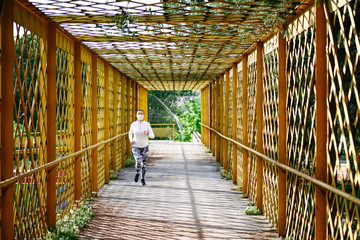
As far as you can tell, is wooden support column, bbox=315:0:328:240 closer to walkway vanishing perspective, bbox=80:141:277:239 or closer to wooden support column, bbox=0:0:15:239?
walkway vanishing perspective, bbox=80:141:277:239

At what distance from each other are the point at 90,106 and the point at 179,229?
331cm

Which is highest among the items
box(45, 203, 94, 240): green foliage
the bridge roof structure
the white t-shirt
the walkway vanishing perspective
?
the bridge roof structure

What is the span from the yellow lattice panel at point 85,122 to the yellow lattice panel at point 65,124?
598 millimetres

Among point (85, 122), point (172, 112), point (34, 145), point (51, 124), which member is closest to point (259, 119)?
point (85, 122)

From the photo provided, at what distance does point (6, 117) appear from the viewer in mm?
3637

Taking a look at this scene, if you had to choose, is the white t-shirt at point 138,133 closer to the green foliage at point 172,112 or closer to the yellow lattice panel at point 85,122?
the yellow lattice panel at point 85,122

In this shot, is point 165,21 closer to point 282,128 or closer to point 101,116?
point 282,128

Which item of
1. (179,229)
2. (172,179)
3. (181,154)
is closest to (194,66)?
(172,179)

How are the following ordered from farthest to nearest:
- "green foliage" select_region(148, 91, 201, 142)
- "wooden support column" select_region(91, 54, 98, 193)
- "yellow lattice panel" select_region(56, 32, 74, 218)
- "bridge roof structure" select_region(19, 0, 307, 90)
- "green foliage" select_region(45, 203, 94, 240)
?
"green foliage" select_region(148, 91, 201, 142) → "wooden support column" select_region(91, 54, 98, 193) → "yellow lattice panel" select_region(56, 32, 74, 218) → "green foliage" select_region(45, 203, 94, 240) → "bridge roof structure" select_region(19, 0, 307, 90)

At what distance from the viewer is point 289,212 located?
494 centimetres

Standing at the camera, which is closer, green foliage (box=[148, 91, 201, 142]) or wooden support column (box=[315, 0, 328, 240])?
wooden support column (box=[315, 0, 328, 240])

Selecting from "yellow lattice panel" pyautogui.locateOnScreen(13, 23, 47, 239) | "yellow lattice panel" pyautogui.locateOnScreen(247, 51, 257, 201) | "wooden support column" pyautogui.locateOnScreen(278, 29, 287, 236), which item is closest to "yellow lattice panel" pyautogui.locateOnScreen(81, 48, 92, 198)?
"yellow lattice panel" pyautogui.locateOnScreen(13, 23, 47, 239)

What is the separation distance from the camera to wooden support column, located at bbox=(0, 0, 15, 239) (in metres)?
3.57

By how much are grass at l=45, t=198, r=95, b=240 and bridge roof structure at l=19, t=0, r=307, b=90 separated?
8.09 feet
